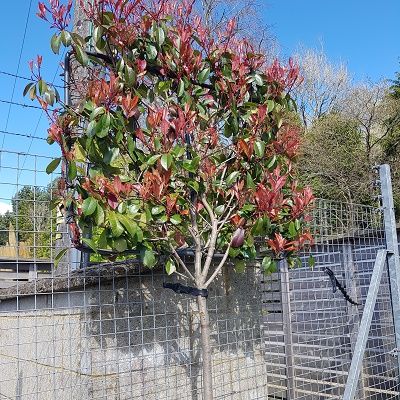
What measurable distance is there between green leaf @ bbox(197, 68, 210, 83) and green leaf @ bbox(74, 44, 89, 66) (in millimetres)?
587

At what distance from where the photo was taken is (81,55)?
7.14ft

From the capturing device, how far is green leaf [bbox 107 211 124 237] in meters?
1.93

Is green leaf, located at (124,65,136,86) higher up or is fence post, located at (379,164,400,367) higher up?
green leaf, located at (124,65,136,86)

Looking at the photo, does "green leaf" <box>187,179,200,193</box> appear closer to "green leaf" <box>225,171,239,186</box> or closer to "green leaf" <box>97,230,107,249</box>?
"green leaf" <box>225,171,239,186</box>

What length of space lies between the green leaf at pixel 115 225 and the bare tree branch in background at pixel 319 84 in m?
16.2

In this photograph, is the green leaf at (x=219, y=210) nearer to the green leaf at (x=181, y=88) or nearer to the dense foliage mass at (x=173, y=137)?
the dense foliage mass at (x=173, y=137)

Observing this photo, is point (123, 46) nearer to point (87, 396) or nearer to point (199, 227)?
point (199, 227)

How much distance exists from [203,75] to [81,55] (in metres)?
0.64

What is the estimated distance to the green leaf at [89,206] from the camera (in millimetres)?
1904

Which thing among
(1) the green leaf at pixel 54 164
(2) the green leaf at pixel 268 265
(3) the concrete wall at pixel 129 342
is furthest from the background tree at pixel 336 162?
(1) the green leaf at pixel 54 164

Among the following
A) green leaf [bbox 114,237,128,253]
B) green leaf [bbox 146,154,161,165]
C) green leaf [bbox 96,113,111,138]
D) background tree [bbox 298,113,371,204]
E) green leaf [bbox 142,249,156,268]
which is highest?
background tree [bbox 298,113,371,204]

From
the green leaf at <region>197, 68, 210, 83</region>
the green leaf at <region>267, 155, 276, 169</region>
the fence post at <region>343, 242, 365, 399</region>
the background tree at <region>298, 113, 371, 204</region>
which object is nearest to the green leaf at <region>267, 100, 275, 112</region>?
the green leaf at <region>267, 155, 276, 169</region>

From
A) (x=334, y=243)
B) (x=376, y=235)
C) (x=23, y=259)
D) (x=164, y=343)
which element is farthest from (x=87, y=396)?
(x=376, y=235)

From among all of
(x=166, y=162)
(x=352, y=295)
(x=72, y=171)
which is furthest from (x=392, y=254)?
(x=72, y=171)
